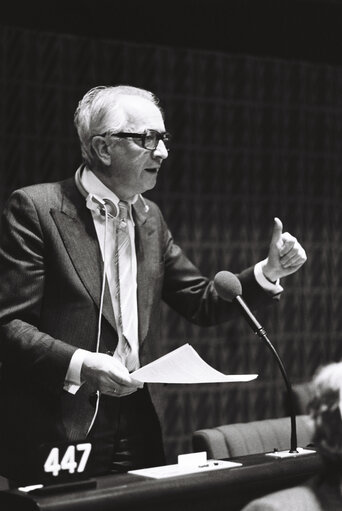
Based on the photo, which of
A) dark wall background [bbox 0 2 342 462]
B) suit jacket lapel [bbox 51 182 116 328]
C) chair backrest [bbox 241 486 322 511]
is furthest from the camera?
dark wall background [bbox 0 2 342 462]

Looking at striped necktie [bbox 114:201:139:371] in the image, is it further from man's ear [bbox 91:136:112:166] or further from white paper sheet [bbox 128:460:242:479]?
white paper sheet [bbox 128:460:242:479]

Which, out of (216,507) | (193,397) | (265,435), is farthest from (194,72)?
(216,507)

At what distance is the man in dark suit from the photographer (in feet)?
7.97

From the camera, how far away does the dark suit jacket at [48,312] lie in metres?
2.38

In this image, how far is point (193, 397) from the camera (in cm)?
463

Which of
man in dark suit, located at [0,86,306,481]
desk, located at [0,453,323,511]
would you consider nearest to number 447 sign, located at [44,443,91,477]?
desk, located at [0,453,323,511]

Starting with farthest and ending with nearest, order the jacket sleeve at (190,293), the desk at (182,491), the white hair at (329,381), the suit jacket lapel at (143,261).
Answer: the jacket sleeve at (190,293), the suit jacket lapel at (143,261), the desk at (182,491), the white hair at (329,381)

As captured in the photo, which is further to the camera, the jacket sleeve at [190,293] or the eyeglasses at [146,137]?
the jacket sleeve at [190,293]

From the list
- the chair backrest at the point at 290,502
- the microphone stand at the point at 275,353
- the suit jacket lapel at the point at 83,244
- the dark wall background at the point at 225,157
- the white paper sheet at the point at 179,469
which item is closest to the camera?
the chair backrest at the point at 290,502

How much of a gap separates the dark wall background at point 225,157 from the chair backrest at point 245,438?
64.5 inches

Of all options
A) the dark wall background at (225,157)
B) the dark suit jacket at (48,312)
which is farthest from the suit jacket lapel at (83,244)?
the dark wall background at (225,157)

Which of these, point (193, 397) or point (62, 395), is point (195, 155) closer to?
point (193, 397)

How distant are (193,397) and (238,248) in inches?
31.0

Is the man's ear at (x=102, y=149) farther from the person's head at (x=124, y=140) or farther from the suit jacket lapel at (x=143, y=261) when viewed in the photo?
the suit jacket lapel at (x=143, y=261)
